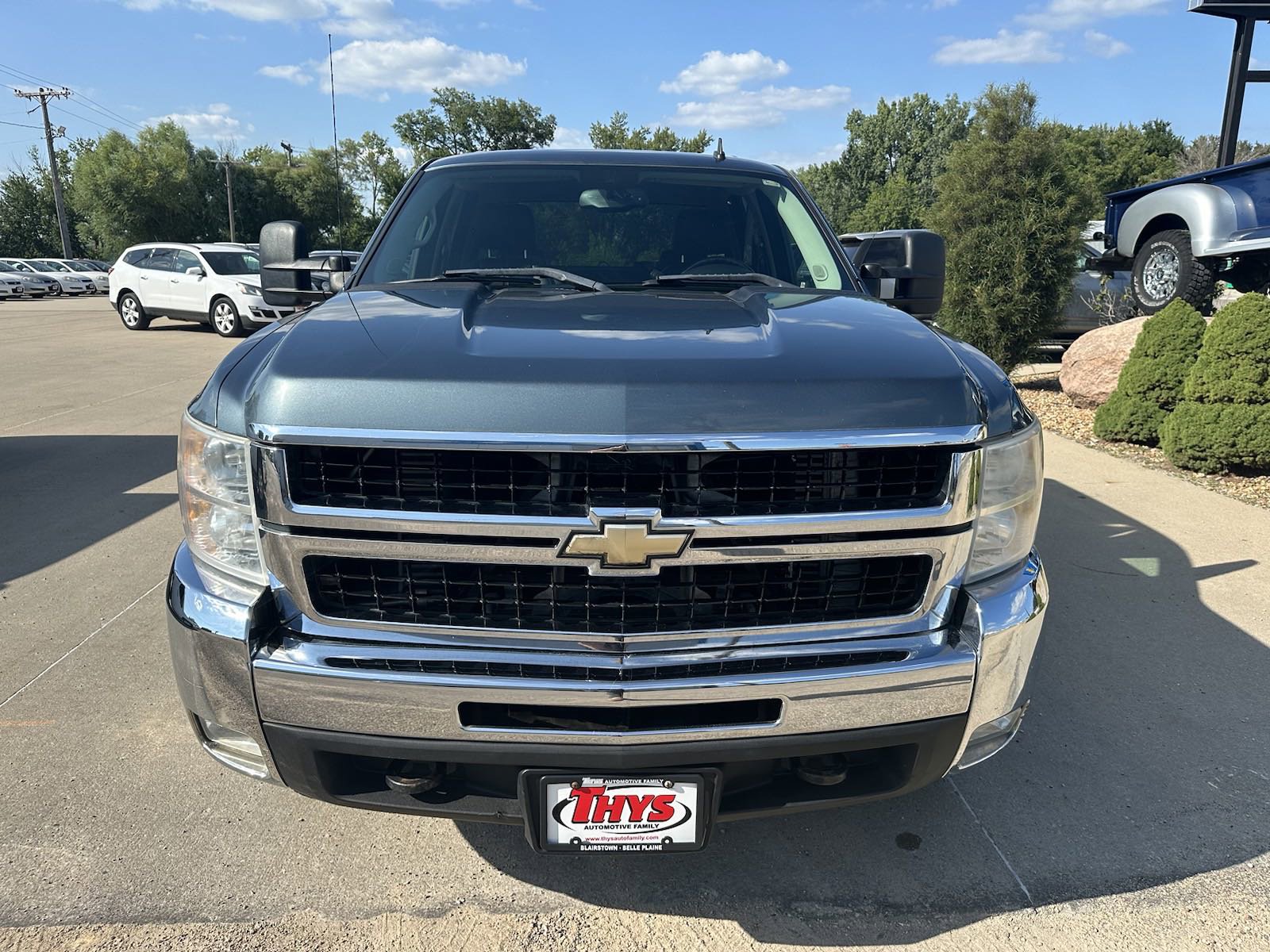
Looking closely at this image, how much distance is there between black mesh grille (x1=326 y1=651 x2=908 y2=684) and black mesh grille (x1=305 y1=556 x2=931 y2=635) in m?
0.08

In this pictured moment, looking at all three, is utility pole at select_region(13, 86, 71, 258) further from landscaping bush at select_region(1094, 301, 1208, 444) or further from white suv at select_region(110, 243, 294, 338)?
landscaping bush at select_region(1094, 301, 1208, 444)

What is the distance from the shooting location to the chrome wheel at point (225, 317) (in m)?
16.9

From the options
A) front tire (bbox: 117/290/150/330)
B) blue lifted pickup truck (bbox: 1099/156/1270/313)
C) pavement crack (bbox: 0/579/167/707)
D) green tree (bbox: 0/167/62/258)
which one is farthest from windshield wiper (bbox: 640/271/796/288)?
green tree (bbox: 0/167/62/258)

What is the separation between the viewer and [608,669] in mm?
1835

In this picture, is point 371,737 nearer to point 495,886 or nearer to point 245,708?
point 245,708

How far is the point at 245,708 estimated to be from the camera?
1914mm

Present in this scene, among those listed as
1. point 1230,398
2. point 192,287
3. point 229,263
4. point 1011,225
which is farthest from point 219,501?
point 192,287

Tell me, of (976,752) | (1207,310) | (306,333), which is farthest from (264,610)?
(1207,310)

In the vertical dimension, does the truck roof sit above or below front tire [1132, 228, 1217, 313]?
above

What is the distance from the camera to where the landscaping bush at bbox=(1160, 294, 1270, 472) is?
20.9ft

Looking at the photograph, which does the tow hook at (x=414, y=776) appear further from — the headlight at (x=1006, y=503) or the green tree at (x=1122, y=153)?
the green tree at (x=1122, y=153)

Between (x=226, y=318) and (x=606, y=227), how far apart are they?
15.8m

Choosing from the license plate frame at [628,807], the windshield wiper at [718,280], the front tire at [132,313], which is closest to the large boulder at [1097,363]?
the windshield wiper at [718,280]

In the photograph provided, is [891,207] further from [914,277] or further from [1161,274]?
[914,277]
